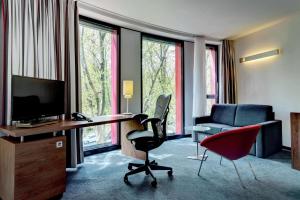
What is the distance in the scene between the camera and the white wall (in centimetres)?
386

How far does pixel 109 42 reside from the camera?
13.1 ft

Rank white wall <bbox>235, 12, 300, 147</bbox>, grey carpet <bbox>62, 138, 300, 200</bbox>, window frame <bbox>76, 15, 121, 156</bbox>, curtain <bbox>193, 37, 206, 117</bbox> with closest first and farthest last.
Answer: grey carpet <bbox>62, 138, 300, 200</bbox>
window frame <bbox>76, 15, 121, 156</bbox>
white wall <bbox>235, 12, 300, 147</bbox>
curtain <bbox>193, 37, 206, 117</bbox>

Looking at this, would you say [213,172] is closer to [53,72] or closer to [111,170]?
[111,170]

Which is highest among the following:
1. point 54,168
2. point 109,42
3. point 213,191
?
point 109,42

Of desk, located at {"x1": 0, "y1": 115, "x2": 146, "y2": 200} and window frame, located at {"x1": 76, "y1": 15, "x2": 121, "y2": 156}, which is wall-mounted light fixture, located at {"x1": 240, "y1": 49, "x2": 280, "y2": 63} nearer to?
window frame, located at {"x1": 76, "y1": 15, "x2": 121, "y2": 156}

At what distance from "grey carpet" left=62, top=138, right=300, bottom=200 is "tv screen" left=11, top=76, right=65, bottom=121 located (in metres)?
0.95

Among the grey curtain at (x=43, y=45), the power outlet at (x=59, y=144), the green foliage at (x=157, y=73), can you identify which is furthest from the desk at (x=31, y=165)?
the green foliage at (x=157, y=73)

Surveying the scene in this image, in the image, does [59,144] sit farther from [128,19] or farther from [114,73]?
[128,19]

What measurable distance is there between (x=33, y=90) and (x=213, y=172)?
2515 millimetres

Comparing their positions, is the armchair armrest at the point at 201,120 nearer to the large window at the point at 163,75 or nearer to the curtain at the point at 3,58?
the large window at the point at 163,75

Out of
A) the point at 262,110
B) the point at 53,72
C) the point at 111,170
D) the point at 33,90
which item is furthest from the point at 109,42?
the point at 262,110

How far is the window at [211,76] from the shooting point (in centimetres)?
541

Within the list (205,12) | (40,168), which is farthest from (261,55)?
(40,168)

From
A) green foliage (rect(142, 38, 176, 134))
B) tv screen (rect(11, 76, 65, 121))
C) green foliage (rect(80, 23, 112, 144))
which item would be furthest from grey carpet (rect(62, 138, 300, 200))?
green foliage (rect(142, 38, 176, 134))
